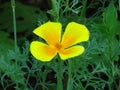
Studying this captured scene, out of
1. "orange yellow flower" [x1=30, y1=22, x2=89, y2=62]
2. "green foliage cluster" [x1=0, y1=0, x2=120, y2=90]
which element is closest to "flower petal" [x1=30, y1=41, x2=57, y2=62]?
"orange yellow flower" [x1=30, y1=22, x2=89, y2=62]

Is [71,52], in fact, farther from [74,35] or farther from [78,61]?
[78,61]

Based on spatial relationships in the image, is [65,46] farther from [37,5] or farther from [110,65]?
[37,5]

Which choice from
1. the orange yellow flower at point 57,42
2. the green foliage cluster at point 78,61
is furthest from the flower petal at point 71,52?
the green foliage cluster at point 78,61

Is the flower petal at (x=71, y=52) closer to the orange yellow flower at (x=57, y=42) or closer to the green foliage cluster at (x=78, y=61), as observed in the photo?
the orange yellow flower at (x=57, y=42)

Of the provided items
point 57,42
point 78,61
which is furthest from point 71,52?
point 78,61

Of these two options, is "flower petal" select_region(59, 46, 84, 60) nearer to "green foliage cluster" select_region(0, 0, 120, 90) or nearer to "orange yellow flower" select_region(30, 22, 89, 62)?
"orange yellow flower" select_region(30, 22, 89, 62)

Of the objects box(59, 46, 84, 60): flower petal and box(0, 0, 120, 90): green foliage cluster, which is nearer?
box(59, 46, 84, 60): flower petal

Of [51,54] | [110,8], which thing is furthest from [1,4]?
[51,54]
